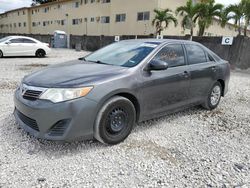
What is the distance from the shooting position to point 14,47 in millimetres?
14250

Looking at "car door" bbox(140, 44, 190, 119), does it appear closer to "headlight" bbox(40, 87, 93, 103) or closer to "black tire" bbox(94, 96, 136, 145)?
"black tire" bbox(94, 96, 136, 145)

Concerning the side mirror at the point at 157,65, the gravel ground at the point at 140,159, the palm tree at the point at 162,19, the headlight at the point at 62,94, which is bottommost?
the gravel ground at the point at 140,159

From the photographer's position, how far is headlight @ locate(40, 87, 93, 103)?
2920mm

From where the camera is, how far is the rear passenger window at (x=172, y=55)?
3.96 meters

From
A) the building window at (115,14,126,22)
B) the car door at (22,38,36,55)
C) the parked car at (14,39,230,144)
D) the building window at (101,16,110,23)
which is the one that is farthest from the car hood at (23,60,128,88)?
the building window at (101,16,110,23)

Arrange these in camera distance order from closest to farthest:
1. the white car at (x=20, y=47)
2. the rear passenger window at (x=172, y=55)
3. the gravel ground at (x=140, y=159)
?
the gravel ground at (x=140, y=159) < the rear passenger window at (x=172, y=55) < the white car at (x=20, y=47)

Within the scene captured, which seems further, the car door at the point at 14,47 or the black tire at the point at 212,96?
the car door at the point at 14,47

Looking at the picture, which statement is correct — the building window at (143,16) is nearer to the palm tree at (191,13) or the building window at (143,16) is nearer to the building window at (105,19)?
the palm tree at (191,13)

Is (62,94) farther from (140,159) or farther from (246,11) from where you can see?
(246,11)

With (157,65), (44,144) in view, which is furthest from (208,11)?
(44,144)

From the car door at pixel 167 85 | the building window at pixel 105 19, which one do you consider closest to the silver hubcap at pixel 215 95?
the car door at pixel 167 85

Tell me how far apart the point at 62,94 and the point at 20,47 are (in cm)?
1309

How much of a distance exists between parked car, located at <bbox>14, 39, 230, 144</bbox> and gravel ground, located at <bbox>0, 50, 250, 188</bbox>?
11.0 inches

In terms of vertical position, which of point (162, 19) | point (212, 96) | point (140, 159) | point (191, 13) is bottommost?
point (140, 159)
